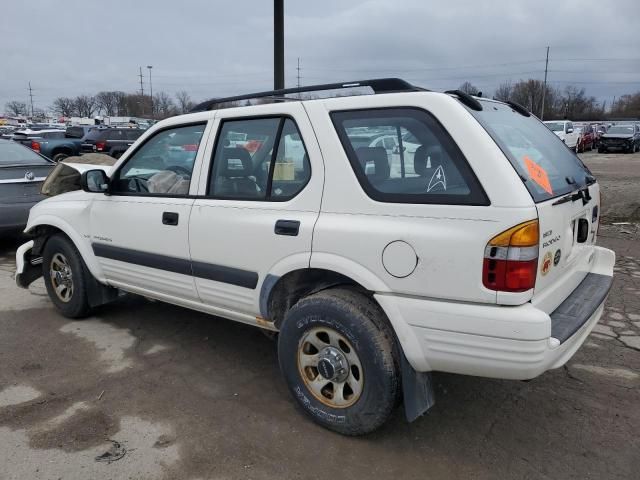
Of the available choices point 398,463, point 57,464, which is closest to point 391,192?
point 398,463

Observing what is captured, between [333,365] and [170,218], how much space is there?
5.00ft

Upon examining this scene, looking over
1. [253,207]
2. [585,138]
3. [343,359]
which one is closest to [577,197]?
[343,359]

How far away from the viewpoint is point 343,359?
2.82 m

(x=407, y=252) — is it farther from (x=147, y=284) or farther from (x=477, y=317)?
(x=147, y=284)

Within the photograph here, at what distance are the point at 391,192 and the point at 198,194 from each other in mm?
1404

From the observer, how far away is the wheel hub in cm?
283

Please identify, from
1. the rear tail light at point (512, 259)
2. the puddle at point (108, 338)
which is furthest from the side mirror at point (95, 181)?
the rear tail light at point (512, 259)

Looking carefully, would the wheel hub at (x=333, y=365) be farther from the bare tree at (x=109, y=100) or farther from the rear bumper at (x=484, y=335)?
the bare tree at (x=109, y=100)

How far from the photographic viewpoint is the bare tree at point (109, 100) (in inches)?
3681

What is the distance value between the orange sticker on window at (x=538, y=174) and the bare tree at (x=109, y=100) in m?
99.7

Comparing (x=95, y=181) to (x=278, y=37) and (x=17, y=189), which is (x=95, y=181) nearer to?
(x=17, y=189)

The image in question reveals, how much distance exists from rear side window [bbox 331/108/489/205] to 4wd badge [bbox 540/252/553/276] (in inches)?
16.2

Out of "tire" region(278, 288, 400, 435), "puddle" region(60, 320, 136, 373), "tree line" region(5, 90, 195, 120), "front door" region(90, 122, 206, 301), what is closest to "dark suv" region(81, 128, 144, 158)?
"puddle" region(60, 320, 136, 373)

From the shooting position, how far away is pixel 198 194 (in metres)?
3.44
